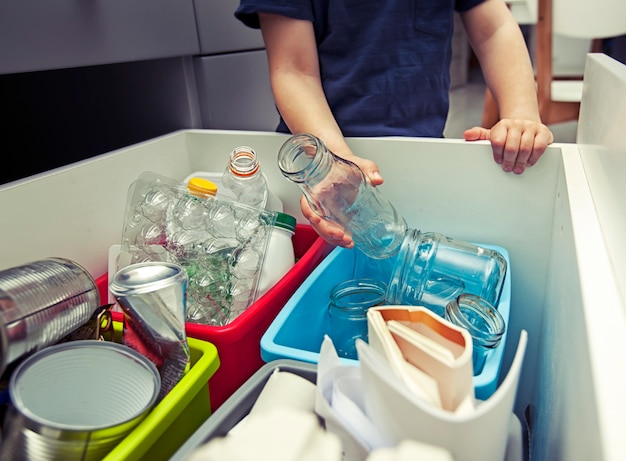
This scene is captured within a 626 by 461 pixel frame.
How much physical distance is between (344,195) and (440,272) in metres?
0.15

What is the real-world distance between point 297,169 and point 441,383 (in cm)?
32

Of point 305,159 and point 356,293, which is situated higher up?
point 305,159

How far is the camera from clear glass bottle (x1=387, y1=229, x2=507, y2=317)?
1.84 feet

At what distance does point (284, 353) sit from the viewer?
0.44 meters

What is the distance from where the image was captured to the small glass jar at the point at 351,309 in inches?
21.3

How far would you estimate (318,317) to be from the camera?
0.59 metres

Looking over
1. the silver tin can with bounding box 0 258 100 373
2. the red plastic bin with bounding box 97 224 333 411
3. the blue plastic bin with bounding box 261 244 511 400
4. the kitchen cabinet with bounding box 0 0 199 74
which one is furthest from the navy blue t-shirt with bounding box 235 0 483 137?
the silver tin can with bounding box 0 258 100 373

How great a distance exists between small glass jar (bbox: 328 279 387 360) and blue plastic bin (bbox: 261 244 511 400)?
25 mm

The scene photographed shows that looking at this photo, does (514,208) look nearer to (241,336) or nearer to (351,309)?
(351,309)

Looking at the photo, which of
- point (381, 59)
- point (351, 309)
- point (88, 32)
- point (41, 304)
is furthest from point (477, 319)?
point (88, 32)

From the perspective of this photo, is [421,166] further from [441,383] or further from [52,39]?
[52,39]

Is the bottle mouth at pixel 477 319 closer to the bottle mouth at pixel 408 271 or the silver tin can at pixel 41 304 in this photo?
the bottle mouth at pixel 408 271

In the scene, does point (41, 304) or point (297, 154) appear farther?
point (297, 154)

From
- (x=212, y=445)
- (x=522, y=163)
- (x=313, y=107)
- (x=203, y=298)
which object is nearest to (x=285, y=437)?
(x=212, y=445)
